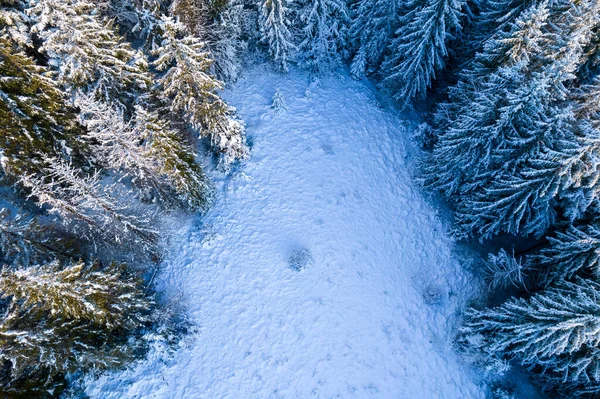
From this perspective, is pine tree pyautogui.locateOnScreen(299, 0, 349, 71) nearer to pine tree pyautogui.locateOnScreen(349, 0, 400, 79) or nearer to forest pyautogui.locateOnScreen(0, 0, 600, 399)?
pine tree pyautogui.locateOnScreen(349, 0, 400, 79)

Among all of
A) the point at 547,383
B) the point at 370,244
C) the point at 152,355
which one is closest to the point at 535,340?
the point at 547,383

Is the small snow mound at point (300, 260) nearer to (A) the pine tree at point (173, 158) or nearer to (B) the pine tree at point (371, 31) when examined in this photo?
(A) the pine tree at point (173, 158)

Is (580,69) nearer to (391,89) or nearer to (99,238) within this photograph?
(391,89)

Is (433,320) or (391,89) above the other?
(391,89)

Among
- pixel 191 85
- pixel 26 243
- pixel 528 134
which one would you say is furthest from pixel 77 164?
pixel 528 134

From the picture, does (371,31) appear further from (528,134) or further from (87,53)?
(87,53)

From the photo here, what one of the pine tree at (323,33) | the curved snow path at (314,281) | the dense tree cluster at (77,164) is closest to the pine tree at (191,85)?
the dense tree cluster at (77,164)
